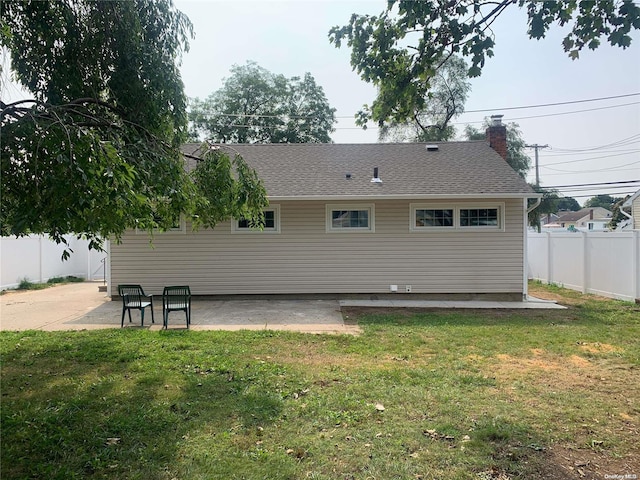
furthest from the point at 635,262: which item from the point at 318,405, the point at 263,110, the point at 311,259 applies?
the point at 263,110

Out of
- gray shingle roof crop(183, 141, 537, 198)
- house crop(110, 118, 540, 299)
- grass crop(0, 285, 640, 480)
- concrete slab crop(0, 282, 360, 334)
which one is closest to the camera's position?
grass crop(0, 285, 640, 480)

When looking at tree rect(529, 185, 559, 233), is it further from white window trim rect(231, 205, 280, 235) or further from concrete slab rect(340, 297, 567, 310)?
white window trim rect(231, 205, 280, 235)

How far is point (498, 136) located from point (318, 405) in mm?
12315

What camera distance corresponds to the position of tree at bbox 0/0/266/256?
3.12 meters

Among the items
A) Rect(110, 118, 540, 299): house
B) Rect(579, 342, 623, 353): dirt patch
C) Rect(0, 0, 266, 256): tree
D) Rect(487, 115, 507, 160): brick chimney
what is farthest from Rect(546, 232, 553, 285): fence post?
Rect(0, 0, 266, 256): tree

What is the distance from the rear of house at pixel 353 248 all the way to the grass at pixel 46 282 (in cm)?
481

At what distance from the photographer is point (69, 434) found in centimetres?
338

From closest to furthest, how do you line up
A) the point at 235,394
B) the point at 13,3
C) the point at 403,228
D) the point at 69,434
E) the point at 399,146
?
1. the point at 69,434
2. the point at 235,394
3. the point at 13,3
4. the point at 403,228
5. the point at 399,146

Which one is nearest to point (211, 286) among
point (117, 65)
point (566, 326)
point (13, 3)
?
point (117, 65)

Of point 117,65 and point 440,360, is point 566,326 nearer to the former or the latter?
point 440,360

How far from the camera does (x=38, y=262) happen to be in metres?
14.4

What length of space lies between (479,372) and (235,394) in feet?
10.1

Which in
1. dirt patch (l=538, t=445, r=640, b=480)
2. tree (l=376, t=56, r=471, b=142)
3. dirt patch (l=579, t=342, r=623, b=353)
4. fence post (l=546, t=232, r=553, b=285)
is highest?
tree (l=376, t=56, r=471, b=142)

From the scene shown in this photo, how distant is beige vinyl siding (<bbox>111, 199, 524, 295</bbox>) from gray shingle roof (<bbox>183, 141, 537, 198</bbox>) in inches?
18.4
